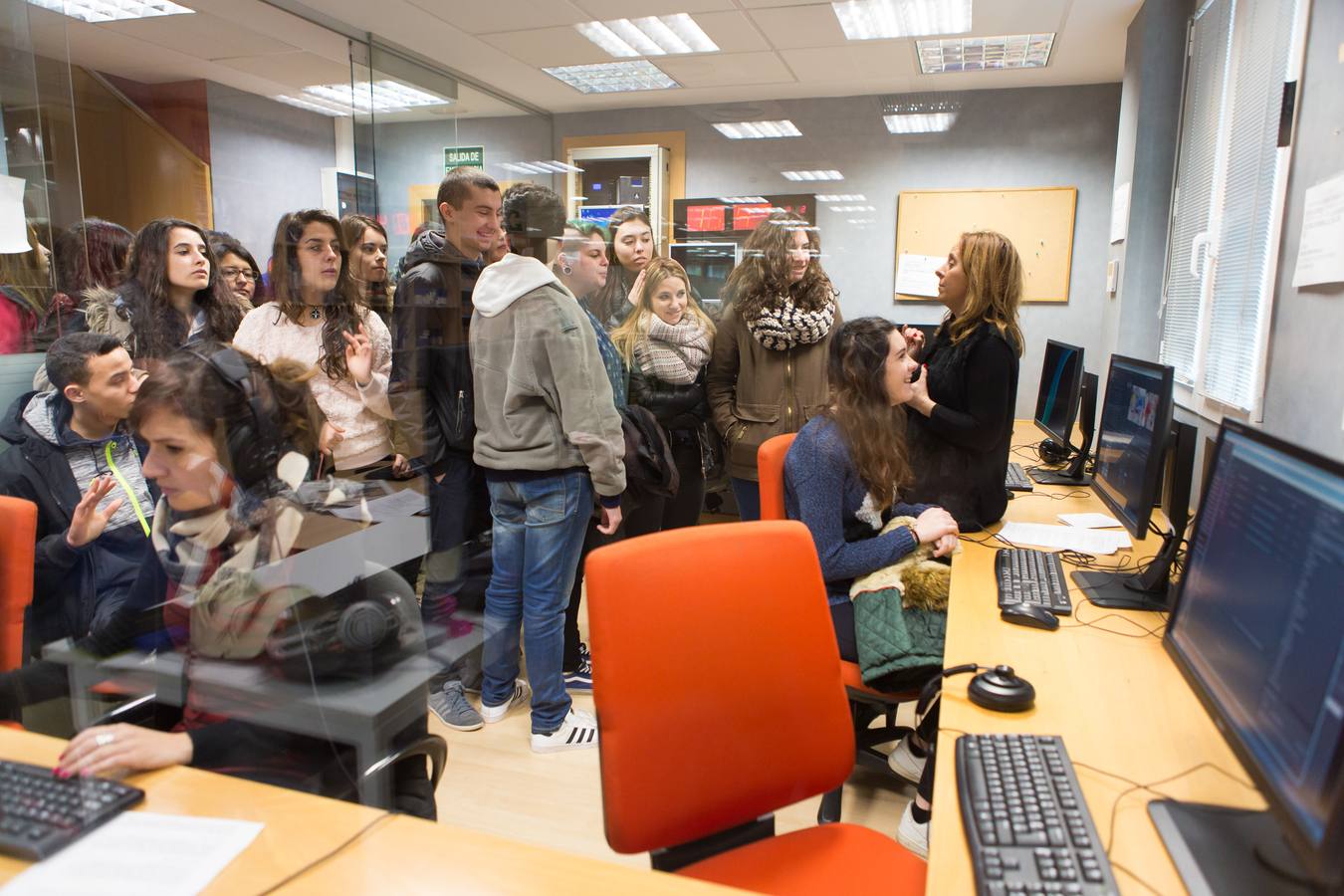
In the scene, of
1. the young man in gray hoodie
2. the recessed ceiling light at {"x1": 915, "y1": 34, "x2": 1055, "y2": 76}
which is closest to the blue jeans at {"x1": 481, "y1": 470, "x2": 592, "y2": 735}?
the young man in gray hoodie

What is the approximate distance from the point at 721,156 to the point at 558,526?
6.70 ft

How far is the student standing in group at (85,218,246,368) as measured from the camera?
1972mm

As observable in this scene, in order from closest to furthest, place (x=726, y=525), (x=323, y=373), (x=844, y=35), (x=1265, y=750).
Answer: (x=1265, y=750) → (x=726, y=525) → (x=323, y=373) → (x=844, y=35)

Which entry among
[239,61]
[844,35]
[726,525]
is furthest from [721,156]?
[726,525]

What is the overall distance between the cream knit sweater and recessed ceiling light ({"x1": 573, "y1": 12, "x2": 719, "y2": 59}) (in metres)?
1.79

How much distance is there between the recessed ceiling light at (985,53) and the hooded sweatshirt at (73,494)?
342cm

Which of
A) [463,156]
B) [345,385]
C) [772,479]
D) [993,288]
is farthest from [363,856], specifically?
[463,156]

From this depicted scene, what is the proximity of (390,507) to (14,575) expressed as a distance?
1209 millimetres

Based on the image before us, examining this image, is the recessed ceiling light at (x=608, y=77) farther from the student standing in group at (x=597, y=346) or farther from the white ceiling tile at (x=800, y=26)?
the student standing in group at (x=597, y=346)

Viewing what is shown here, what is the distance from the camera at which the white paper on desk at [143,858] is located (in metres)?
0.85

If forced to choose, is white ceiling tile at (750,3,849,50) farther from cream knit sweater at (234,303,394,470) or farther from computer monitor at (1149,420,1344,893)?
computer monitor at (1149,420,1344,893)

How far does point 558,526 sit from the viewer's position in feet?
8.11

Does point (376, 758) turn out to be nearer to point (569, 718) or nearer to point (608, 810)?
point (608, 810)

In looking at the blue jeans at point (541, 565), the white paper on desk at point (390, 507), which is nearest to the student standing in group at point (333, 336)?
the white paper on desk at point (390, 507)
